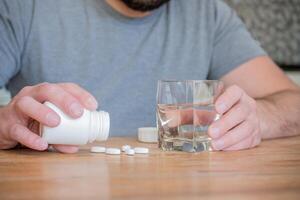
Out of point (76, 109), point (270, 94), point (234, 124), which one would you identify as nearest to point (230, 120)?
point (234, 124)

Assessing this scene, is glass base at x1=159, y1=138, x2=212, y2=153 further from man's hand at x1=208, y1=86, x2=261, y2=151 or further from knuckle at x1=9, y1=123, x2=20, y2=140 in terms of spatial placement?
knuckle at x1=9, y1=123, x2=20, y2=140

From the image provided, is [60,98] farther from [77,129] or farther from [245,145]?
[245,145]

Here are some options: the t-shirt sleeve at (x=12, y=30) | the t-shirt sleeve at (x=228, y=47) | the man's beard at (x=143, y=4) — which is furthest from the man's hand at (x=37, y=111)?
the t-shirt sleeve at (x=228, y=47)

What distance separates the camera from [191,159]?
0.72 m

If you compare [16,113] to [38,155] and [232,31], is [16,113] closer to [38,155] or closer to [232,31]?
[38,155]

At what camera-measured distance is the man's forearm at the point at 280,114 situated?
107 cm

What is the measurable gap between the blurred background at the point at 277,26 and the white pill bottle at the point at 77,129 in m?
1.24

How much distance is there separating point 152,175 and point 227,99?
30 centimetres

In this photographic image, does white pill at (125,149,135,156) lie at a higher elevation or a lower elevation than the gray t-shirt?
lower

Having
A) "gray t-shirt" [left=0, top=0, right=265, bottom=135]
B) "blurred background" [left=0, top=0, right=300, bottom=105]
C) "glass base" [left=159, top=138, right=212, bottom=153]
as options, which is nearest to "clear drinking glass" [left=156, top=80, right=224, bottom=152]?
"glass base" [left=159, top=138, right=212, bottom=153]

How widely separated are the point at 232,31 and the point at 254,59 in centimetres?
12

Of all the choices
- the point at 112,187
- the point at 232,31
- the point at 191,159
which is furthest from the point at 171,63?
the point at 112,187

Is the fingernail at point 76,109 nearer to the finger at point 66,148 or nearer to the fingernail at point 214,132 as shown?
the finger at point 66,148

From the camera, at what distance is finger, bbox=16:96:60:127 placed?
697 mm
